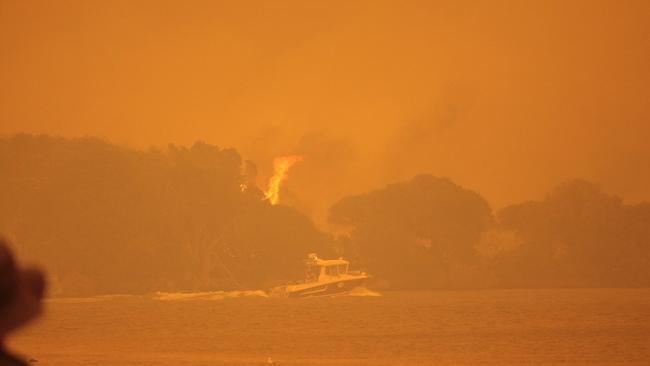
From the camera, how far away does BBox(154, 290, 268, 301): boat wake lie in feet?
332

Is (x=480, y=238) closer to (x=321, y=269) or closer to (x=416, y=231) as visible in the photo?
(x=416, y=231)

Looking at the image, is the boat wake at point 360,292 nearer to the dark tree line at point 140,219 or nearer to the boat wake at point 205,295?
the boat wake at point 205,295

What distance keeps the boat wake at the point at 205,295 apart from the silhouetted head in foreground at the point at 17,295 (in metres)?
98.2

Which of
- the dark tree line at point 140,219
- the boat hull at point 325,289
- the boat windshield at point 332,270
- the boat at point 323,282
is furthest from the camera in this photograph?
the boat windshield at point 332,270

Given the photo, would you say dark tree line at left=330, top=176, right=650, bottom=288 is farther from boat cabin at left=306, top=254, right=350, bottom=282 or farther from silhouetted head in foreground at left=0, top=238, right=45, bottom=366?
silhouetted head in foreground at left=0, top=238, right=45, bottom=366

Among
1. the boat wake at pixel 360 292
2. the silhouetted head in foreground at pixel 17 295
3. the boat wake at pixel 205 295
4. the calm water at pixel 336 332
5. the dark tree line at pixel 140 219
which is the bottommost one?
the silhouetted head in foreground at pixel 17 295

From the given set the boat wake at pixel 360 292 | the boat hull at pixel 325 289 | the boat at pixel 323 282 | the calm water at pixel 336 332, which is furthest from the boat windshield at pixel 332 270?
the calm water at pixel 336 332

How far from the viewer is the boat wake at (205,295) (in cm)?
10112

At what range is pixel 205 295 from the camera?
10294 cm

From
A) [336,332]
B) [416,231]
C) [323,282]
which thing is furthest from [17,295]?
[416,231]

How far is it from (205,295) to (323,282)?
11.9 metres

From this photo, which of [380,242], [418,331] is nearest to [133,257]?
[380,242]

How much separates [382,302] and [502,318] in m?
26.6

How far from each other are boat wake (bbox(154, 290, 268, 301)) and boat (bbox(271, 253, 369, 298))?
84.4 inches
